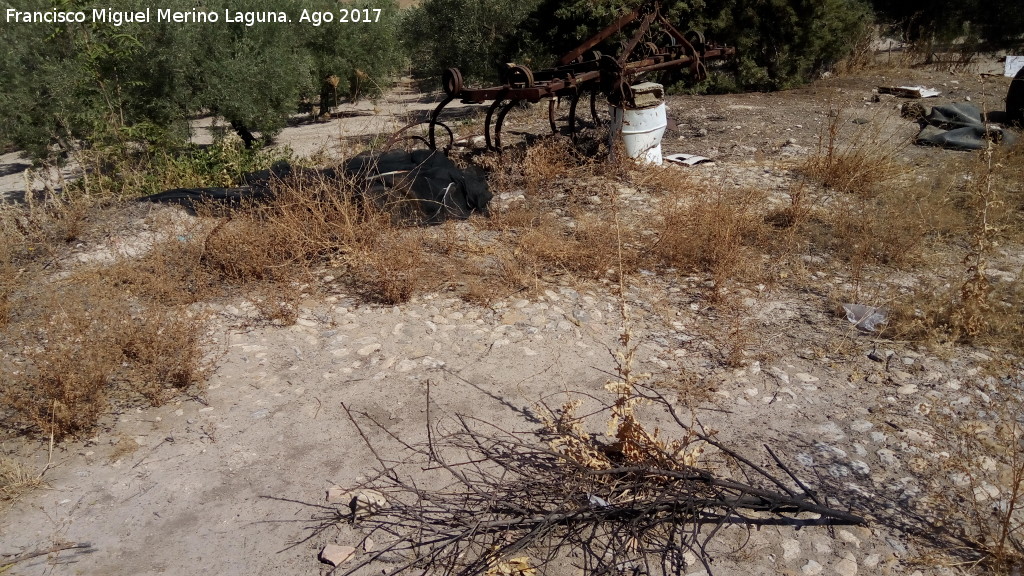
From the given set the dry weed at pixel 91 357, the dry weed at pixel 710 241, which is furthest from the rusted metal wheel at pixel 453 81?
the dry weed at pixel 91 357

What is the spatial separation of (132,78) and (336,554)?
7.30 m

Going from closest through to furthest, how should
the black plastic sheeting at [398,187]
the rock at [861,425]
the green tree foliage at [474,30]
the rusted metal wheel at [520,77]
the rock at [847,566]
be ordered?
the rock at [847,566] → the rock at [861,425] → the black plastic sheeting at [398,187] → the rusted metal wheel at [520,77] → the green tree foliage at [474,30]

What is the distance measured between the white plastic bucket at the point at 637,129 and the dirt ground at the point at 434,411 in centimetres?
198

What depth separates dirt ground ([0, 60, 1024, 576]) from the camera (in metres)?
2.40

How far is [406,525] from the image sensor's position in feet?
8.13

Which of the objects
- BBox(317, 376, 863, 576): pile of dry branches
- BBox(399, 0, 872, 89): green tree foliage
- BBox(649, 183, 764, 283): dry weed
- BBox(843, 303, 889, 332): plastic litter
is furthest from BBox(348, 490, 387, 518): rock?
BBox(399, 0, 872, 89): green tree foliage

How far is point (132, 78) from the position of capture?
7.75m

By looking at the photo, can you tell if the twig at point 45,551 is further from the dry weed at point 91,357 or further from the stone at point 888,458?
the stone at point 888,458

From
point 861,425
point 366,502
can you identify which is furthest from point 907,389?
point 366,502

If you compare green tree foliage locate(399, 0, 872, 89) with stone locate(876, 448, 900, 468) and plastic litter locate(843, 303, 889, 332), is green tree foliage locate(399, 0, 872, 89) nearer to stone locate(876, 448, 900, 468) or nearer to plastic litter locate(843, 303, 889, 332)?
plastic litter locate(843, 303, 889, 332)

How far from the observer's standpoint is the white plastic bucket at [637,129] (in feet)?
19.2

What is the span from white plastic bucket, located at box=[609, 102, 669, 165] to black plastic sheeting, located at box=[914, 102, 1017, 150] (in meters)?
3.07

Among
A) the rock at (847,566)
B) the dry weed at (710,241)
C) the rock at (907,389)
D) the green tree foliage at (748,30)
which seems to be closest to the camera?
the rock at (847,566)

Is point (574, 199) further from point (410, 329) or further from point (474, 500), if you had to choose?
point (474, 500)
